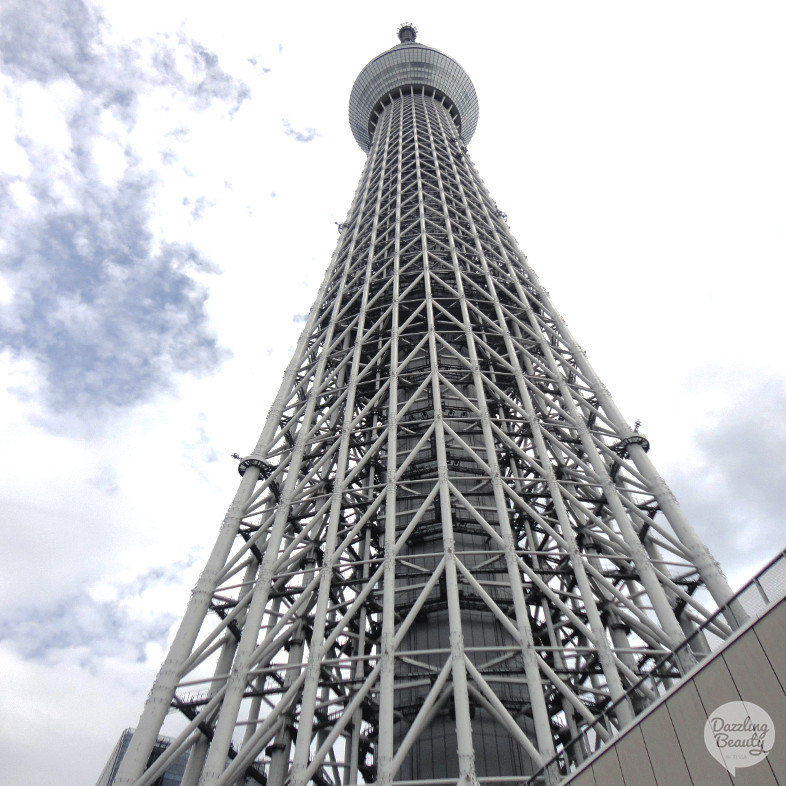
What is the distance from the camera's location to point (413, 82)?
73.6 meters

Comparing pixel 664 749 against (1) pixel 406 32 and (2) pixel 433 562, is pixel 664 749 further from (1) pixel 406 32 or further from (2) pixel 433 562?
(1) pixel 406 32

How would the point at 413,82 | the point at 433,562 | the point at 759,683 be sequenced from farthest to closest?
1. the point at 413,82
2. the point at 433,562
3. the point at 759,683

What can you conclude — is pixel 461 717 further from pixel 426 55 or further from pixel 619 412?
pixel 426 55

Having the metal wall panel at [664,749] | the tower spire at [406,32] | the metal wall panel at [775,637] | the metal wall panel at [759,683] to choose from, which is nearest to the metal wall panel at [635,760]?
the metal wall panel at [664,749]

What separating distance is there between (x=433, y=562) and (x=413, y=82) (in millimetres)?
65946

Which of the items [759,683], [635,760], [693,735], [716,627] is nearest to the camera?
[759,683]

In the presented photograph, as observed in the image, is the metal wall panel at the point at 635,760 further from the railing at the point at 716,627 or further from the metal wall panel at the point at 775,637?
the metal wall panel at the point at 775,637

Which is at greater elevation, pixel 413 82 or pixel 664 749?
pixel 413 82

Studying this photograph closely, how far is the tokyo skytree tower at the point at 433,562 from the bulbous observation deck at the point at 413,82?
130 feet

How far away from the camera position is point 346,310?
127 ft

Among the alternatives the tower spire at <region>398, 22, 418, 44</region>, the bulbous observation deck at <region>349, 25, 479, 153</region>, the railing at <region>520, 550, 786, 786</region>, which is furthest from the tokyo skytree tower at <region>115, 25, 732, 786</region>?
the tower spire at <region>398, 22, 418, 44</region>

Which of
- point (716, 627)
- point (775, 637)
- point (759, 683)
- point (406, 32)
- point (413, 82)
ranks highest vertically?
point (406, 32)

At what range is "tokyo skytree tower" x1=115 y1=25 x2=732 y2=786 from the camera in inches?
707

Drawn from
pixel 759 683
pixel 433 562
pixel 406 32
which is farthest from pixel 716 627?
pixel 406 32
